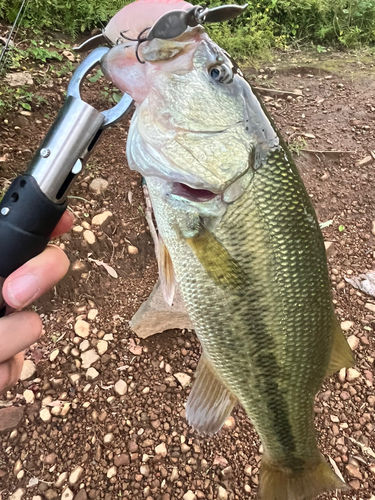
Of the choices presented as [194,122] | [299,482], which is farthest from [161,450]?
[194,122]

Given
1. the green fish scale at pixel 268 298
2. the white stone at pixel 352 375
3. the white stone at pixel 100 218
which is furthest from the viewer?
the white stone at pixel 100 218

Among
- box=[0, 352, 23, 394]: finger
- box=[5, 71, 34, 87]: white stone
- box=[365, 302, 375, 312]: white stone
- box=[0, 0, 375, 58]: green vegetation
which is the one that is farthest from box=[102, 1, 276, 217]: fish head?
box=[0, 0, 375, 58]: green vegetation

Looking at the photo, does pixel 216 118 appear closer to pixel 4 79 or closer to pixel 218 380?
pixel 218 380

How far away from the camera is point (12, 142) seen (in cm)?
284

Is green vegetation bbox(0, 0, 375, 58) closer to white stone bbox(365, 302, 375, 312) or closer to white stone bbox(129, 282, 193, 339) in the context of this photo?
white stone bbox(129, 282, 193, 339)

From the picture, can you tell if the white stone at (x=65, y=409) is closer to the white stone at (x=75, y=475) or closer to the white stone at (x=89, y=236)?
the white stone at (x=75, y=475)

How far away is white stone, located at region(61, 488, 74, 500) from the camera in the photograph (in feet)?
5.90

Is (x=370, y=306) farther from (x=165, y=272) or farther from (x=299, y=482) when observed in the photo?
(x=165, y=272)

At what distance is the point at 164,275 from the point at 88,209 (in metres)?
1.56

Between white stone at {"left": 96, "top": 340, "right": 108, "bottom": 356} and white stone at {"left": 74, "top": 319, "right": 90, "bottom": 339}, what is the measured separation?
88 mm

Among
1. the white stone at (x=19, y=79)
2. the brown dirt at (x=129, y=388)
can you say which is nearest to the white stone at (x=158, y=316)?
the brown dirt at (x=129, y=388)

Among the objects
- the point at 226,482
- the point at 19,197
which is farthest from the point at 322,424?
the point at 19,197

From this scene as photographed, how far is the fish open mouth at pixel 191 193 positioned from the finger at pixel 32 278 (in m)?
0.43

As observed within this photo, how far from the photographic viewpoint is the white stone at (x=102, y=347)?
2.23 metres
